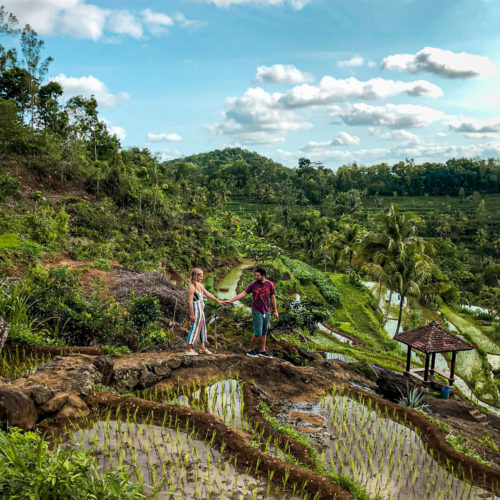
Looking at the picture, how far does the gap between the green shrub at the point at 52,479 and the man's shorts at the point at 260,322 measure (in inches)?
164

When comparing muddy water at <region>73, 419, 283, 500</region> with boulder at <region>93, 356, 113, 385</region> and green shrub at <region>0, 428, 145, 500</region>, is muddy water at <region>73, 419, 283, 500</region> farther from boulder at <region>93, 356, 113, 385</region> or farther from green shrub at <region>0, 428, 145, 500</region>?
boulder at <region>93, 356, 113, 385</region>

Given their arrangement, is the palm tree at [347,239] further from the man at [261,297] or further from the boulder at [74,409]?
the boulder at [74,409]

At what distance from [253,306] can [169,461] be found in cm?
327

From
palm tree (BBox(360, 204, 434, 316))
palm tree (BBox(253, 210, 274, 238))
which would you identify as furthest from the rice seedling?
palm tree (BBox(253, 210, 274, 238))

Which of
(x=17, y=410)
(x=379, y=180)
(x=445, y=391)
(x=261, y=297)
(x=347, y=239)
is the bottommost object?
(x=445, y=391)

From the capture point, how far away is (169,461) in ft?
13.6

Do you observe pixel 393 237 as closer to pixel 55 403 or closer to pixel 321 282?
pixel 321 282

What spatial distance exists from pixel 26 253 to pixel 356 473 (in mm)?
11291

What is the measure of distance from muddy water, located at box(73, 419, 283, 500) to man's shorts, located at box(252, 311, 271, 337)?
2600 mm

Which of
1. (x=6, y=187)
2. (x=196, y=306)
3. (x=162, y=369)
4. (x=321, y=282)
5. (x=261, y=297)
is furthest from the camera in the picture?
(x=321, y=282)

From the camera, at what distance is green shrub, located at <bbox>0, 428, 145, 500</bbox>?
2.67 m

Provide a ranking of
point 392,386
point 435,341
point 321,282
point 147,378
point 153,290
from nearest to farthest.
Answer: point 147,378, point 392,386, point 435,341, point 153,290, point 321,282

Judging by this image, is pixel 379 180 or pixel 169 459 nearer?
pixel 169 459

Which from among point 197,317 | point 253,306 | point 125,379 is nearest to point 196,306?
point 197,317
